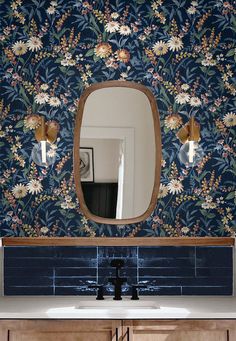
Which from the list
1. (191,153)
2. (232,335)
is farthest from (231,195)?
(232,335)

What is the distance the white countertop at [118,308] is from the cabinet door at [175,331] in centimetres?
4

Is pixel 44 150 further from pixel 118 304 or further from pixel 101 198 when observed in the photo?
pixel 118 304

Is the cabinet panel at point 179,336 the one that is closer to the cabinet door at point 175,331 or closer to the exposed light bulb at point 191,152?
the cabinet door at point 175,331

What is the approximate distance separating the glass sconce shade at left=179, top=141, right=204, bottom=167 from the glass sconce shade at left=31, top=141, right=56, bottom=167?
756mm

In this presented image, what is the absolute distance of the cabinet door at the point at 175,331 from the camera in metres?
3.00

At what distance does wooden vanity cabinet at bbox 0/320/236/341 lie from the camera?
3.00 metres

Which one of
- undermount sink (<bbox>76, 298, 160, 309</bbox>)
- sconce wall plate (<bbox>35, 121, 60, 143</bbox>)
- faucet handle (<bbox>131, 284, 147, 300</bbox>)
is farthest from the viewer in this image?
sconce wall plate (<bbox>35, 121, 60, 143</bbox>)

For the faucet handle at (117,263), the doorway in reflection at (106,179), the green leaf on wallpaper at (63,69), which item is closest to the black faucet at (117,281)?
the faucet handle at (117,263)

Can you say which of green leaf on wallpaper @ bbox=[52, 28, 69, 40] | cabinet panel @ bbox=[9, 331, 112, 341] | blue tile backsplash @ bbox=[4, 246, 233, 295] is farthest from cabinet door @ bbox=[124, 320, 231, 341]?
green leaf on wallpaper @ bbox=[52, 28, 69, 40]

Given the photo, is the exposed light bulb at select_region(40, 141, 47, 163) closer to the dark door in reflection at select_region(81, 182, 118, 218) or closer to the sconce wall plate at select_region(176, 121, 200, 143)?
the dark door in reflection at select_region(81, 182, 118, 218)

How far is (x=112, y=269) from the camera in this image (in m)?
3.65

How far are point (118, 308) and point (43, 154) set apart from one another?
3.33 feet

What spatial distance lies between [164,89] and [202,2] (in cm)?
58

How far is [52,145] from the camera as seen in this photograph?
144 inches
